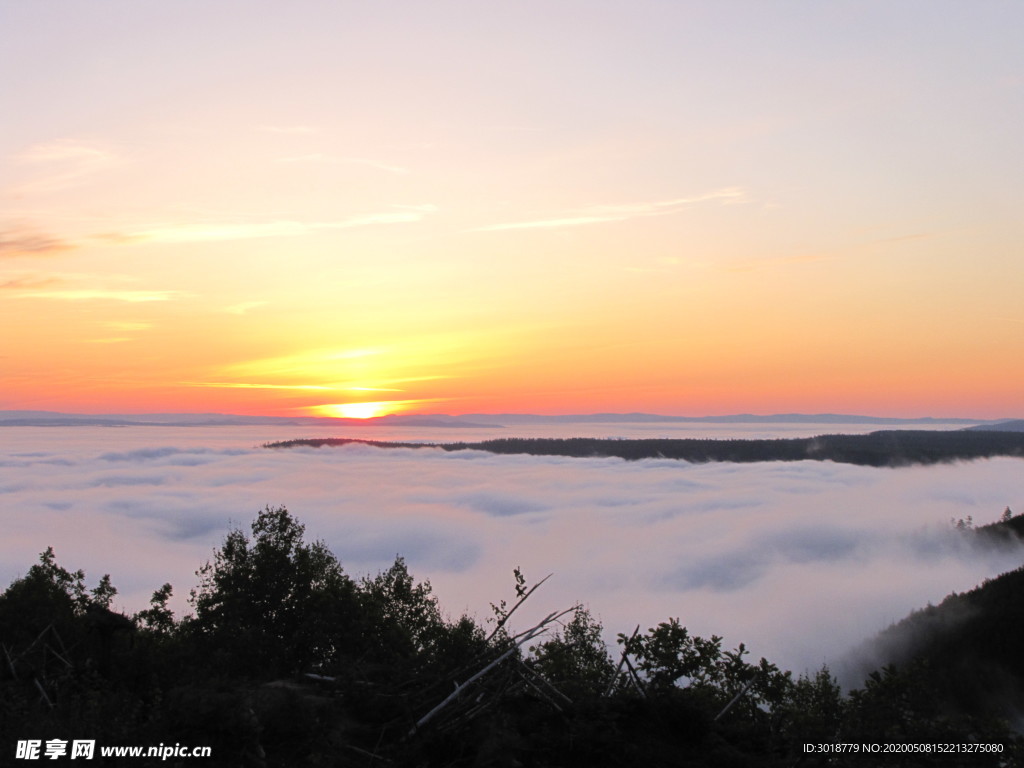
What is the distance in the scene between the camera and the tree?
22484mm

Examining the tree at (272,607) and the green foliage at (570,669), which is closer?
the green foliage at (570,669)

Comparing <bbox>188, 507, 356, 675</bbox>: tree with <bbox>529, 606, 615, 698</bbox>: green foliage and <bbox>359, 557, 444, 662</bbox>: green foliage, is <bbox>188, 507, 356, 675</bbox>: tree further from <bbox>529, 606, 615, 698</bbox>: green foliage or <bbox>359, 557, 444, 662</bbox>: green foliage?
<bbox>529, 606, 615, 698</bbox>: green foliage

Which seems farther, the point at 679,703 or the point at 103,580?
the point at 103,580

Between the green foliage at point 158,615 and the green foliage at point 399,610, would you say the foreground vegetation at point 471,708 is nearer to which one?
the green foliage at point 158,615

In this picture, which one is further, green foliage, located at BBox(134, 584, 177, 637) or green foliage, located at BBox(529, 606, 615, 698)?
green foliage, located at BBox(134, 584, 177, 637)

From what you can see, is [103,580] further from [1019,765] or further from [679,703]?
[1019,765]

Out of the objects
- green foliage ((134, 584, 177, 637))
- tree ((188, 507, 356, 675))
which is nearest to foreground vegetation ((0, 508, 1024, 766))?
tree ((188, 507, 356, 675))

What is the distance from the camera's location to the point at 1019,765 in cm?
1052

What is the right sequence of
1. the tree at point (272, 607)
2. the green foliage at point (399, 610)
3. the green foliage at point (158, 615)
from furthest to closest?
the green foliage at point (399, 610) → the green foliage at point (158, 615) → the tree at point (272, 607)

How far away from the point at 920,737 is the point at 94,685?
1495 cm

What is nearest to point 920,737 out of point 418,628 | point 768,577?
point 418,628

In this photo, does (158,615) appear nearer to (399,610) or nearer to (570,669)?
(399,610)

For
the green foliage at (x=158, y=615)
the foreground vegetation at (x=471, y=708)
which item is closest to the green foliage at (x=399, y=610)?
the green foliage at (x=158, y=615)

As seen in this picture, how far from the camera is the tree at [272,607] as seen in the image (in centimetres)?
2248
